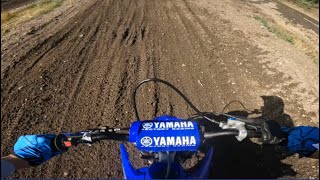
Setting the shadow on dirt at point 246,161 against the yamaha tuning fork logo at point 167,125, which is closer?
the yamaha tuning fork logo at point 167,125

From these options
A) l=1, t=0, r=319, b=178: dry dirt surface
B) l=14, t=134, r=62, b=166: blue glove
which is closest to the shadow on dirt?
l=1, t=0, r=319, b=178: dry dirt surface

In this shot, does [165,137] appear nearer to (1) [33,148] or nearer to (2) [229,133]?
(2) [229,133]

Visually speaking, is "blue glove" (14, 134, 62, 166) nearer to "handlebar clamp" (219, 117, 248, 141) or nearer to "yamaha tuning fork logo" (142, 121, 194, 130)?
"yamaha tuning fork logo" (142, 121, 194, 130)

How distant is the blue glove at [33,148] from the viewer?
8.39 feet

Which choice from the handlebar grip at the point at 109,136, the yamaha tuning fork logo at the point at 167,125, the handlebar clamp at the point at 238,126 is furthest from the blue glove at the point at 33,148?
the handlebar clamp at the point at 238,126

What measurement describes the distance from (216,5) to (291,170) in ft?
43.9

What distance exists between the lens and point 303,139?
8.10 feet

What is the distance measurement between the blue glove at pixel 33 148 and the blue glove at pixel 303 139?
2.06 m

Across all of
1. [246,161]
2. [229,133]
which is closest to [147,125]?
→ [229,133]

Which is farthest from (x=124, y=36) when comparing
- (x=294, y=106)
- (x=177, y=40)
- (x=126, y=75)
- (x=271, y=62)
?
(x=294, y=106)

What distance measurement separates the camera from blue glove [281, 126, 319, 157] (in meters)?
2.42

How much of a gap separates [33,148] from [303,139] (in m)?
2.27

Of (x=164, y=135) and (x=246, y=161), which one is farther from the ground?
(x=164, y=135)

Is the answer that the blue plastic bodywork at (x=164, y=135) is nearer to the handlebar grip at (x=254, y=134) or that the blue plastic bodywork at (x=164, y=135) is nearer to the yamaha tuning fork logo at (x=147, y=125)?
the yamaha tuning fork logo at (x=147, y=125)
